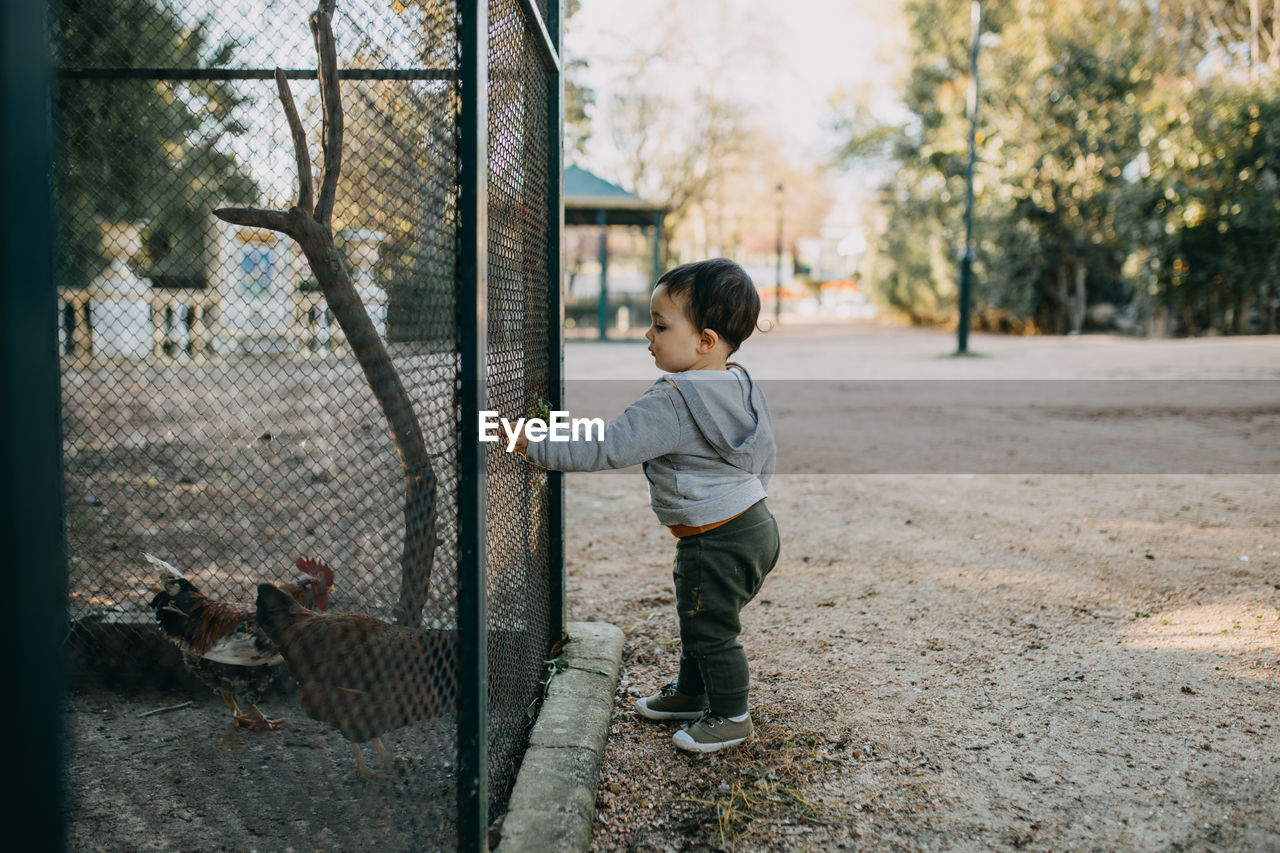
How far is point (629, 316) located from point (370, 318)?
2112 centimetres

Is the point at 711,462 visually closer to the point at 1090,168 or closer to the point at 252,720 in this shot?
the point at 252,720

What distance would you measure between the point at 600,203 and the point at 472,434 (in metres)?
17.2

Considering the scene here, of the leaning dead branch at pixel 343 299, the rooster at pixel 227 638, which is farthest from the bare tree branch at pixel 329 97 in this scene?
the rooster at pixel 227 638

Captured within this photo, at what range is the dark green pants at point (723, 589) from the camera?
234 centimetres

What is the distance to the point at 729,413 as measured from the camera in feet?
7.50

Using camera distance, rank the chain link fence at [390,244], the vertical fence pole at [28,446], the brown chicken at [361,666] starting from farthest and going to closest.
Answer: the brown chicken at [361,666] → the chain link fence at [390,244] → the vertical fence pole at [28,446]

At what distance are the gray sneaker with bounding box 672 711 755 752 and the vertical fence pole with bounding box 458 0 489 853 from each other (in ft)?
2.60

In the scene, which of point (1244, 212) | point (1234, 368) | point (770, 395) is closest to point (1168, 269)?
point (1244, 212)

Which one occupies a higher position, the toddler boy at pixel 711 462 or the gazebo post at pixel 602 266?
the gazebo post at pixel 602 266

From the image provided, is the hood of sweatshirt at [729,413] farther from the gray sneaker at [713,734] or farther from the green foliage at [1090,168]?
the green foliage at [1090,168]

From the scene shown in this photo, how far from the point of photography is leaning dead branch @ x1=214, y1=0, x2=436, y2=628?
195cm

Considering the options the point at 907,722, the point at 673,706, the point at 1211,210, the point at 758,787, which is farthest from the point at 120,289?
the point at 1211,210

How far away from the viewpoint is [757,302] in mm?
2324

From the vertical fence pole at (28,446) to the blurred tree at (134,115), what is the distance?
5.76 feet
